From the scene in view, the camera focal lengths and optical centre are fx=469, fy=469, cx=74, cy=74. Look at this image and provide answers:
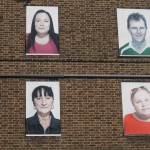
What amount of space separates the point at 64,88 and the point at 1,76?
192cm

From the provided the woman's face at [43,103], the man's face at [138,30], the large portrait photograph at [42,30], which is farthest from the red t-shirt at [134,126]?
the large portrait photograph at [42,30]

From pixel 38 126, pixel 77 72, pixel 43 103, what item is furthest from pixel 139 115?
pixel 38 126

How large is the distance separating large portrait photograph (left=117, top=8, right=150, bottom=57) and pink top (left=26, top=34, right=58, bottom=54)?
2.09 m

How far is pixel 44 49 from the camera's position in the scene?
14484 mm

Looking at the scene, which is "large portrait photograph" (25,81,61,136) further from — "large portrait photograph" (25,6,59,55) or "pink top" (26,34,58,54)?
"large portrait photograph" (25,6,59,55)

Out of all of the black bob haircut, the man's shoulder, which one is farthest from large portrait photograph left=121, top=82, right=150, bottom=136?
the black bob haircut

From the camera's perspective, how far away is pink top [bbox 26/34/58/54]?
14422mm

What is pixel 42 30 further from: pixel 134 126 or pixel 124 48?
pixel 134 126

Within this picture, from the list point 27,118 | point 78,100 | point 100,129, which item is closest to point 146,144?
point 100,129

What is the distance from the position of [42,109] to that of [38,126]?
53cm

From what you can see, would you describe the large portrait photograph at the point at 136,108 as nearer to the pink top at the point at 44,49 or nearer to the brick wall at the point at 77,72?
the brick wall at the point at 77,72

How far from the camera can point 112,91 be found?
1430cm

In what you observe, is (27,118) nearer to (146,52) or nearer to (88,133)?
(88,133)

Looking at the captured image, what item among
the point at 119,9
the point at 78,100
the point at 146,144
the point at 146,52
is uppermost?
the point at 119,9
